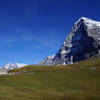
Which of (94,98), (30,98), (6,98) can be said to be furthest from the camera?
(94,98)

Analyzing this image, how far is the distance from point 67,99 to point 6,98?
14.1 metres

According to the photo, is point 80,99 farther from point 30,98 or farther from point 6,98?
point 6,98

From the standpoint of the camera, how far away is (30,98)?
38.9 meters

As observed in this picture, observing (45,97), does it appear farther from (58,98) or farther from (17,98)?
(17,98)

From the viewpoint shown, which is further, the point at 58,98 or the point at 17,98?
the point at 58,98

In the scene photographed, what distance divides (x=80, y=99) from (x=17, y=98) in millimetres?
14982

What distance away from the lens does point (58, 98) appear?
139ft

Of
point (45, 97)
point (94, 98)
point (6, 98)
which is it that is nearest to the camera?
point (6, 98)

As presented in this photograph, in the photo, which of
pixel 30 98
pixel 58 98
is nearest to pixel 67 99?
pixel 58 98

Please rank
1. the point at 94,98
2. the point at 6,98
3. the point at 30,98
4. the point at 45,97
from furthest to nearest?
the point at 94,98 < the point at 45,97 < the point at 30,98 < the point at 6,98

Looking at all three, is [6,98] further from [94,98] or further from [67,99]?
[94,98]

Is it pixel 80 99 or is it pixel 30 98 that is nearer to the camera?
pixel 30 98

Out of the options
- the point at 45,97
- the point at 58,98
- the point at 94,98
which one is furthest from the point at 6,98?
the point at 94,98

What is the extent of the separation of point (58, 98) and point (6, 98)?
473 inches
